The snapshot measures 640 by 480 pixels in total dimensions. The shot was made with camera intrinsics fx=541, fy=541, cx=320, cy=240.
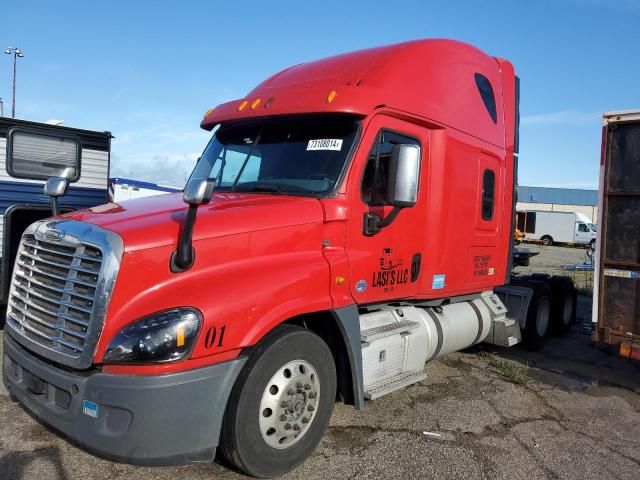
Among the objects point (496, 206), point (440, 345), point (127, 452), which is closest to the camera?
point (127, 452)

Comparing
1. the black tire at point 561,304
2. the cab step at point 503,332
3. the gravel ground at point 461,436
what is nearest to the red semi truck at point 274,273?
the gravel ground at point 461,436

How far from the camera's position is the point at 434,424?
474 cm

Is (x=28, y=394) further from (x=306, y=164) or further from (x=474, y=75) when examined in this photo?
(x=474, y=75)

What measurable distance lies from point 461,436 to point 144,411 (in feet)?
8.91

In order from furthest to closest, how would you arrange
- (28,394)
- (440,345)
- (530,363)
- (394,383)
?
(530,363) < (440,345) < (394,383) < (28,394)

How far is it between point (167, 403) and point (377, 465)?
5.58 ft

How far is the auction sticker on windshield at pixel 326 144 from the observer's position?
427 cm

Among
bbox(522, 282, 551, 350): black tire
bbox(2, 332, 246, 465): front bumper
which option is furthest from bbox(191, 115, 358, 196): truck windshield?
bbox(522, 282, 551, 350): black tire

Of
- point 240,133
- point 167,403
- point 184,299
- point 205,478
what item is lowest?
point 205,478

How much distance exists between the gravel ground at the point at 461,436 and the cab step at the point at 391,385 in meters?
0.34

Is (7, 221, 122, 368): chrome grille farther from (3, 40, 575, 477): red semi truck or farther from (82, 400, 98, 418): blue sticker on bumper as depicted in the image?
(82, 400, 98, 418): blue sticker on bumper

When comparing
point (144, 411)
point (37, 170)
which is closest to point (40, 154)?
point (37, 170)

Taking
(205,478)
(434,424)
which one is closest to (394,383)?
(434,424)

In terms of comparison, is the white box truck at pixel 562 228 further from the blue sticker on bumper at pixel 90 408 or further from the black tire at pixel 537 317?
the blue sticker on bumper at pixel 90 408
